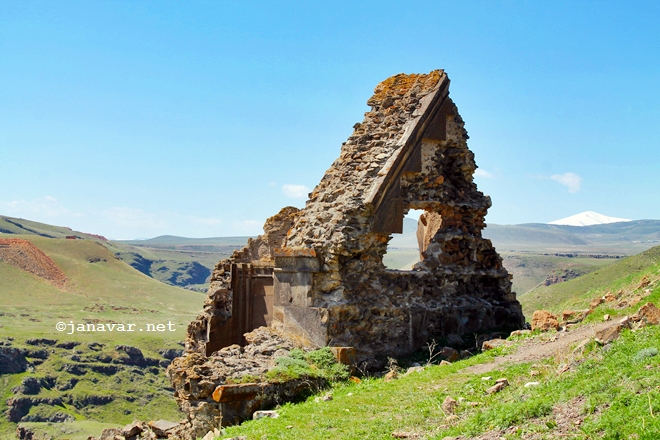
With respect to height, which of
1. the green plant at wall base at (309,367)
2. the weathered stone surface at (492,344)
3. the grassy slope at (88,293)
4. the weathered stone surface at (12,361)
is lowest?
the weathered stone surface at (12,361)

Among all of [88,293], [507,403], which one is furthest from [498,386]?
[88,293]

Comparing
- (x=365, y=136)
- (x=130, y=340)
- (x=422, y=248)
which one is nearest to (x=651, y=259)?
(x=422, y=248)

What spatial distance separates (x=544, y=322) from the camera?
977 centimetres

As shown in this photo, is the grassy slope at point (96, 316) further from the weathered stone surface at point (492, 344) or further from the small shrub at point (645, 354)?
the small shrub at point (645, 354)

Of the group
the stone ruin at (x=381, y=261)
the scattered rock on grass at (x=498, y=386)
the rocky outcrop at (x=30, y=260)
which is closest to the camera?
the scattered rock on grass at (x=498, y=386)

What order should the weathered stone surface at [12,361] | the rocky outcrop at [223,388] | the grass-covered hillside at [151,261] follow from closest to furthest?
the rocky outcrop at [223,388] < the weathered stone surface at [12,361] < the grass-covered hillside at [151,261]

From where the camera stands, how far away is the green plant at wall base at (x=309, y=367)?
831 centimetres

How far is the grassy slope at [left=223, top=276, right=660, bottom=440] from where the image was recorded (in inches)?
183

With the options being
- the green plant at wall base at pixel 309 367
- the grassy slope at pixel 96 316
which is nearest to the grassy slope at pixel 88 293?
the grassy slope at pixel 96 316

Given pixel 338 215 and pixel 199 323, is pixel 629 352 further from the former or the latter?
pixel 199 323

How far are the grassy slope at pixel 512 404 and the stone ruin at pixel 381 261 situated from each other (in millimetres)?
1528

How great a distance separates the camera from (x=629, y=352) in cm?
598

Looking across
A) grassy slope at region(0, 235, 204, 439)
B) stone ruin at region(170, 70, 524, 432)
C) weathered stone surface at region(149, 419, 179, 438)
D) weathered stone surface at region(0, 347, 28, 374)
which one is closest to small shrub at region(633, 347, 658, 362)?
stone ruin at region(170, 70, 524, 432)

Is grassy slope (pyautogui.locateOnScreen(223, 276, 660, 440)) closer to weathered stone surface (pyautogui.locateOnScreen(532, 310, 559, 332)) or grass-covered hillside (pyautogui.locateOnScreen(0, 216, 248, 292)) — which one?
weathered stone surface (pyautogui.locateOnScreen(532, 310, 559, 332))
